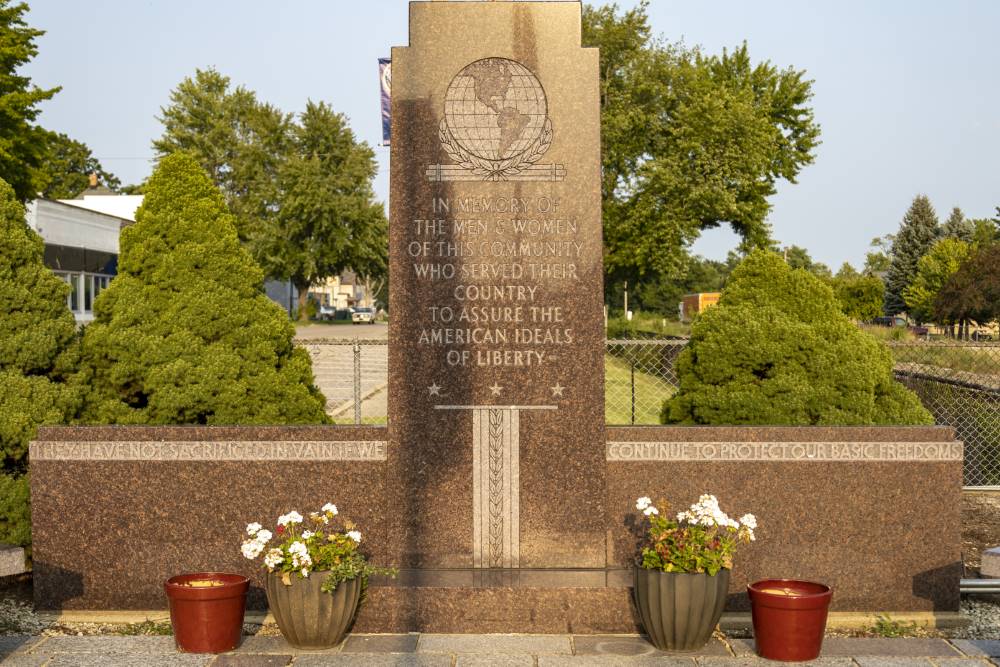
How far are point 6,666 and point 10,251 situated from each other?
3.67 meters

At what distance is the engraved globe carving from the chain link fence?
12.4ft

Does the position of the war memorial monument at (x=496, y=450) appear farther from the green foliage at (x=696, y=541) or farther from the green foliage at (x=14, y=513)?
the green foliage at (x=14, y=513)

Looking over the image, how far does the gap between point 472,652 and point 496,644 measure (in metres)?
0.22

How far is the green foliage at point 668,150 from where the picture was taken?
4381 centimetres

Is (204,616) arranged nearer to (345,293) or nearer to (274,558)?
(274,558)

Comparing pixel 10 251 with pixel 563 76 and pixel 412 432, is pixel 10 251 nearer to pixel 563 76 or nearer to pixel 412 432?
pixel 412 432

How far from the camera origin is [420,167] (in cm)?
Result: 751

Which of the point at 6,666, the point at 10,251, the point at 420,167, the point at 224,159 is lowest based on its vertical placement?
the point at 6,666

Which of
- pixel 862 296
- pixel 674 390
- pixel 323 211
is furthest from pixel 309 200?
pixel 674 390

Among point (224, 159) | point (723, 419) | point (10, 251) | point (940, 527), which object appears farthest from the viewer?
point (224, 159)

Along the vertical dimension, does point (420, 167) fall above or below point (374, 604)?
above

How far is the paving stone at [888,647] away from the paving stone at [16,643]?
16.0 ft

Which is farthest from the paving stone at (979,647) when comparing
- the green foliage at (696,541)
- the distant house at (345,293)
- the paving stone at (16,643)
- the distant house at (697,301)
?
the distant house at (345,293)

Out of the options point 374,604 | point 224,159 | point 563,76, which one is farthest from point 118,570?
point 224,159
